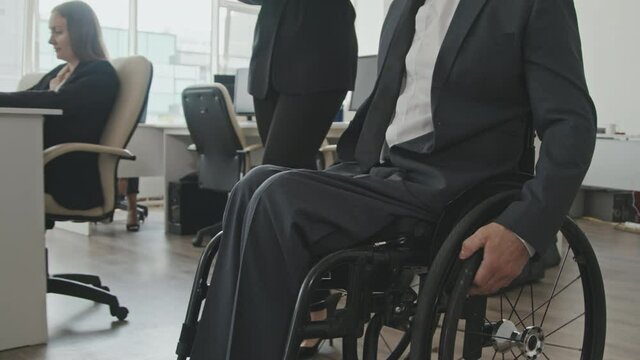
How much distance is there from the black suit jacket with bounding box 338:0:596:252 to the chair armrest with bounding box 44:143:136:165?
60.2 inches

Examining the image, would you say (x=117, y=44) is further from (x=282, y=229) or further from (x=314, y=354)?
(x=282, y=229)

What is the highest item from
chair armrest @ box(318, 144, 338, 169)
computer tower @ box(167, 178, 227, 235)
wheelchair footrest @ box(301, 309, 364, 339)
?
wheelchair footrest @ box(301, 309, 364, 339)

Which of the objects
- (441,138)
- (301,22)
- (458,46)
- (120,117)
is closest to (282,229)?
(441,138)

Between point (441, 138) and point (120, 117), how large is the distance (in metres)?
1.71

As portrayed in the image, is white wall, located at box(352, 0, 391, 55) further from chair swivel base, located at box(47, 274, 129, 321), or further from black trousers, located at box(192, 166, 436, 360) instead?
black trousers, located at box(192, 166, 436, 360)

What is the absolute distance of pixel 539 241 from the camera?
106 cm

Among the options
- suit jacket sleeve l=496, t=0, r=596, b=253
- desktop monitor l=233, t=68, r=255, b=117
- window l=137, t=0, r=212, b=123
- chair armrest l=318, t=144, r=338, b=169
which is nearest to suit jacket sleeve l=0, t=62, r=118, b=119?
chair armrest l=318, t=144, r=338, b=169

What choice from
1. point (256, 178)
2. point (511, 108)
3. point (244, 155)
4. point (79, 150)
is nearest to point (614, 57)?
point (244, 155)

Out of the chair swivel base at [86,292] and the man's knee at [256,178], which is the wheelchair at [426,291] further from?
the chair swivel base at [86,292]

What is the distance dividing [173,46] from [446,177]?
6.53 metres

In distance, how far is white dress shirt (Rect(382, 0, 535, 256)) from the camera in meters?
1.22

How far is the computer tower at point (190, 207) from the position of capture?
4.52m

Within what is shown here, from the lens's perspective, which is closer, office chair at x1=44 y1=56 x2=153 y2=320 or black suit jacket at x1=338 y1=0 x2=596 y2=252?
black suit jacket at x1=338 y1=0 x2=596 y2=252

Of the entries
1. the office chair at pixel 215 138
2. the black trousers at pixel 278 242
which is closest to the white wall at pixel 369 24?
the office chair at pixel 215 138
